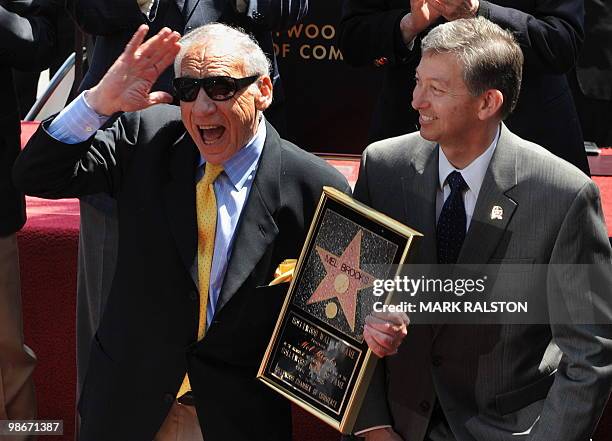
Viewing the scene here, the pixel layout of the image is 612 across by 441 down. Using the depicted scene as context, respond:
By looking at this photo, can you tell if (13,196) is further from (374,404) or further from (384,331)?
(384,331)

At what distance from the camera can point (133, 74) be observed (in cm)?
312

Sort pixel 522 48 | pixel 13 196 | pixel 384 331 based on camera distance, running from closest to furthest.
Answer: pixel 384 331
pixel 522 48
pixel 13 196

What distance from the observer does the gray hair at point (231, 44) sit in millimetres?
3189

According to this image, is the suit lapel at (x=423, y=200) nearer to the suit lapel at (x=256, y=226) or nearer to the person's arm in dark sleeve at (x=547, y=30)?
the suit lapel at (x=256, y=226)

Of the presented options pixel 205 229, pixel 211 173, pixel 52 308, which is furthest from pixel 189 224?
pixel 52 308

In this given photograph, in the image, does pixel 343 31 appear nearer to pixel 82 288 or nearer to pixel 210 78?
pixel 210 78

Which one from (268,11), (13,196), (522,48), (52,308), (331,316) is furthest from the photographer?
(52,308)

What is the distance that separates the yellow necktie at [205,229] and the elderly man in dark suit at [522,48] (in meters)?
0.93

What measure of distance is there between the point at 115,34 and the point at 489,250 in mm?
1607

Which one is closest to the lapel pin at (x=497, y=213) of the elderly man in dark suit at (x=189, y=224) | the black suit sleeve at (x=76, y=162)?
the elderly man in dark suit at (x=189, y=224)

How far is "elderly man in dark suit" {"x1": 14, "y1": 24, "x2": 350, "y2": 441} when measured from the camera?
A: 3.14 metres

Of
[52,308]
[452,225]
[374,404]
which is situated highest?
[452,225]

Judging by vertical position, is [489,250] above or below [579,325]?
above

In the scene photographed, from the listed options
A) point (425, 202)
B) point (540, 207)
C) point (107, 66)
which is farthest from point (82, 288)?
point (540, 207)
